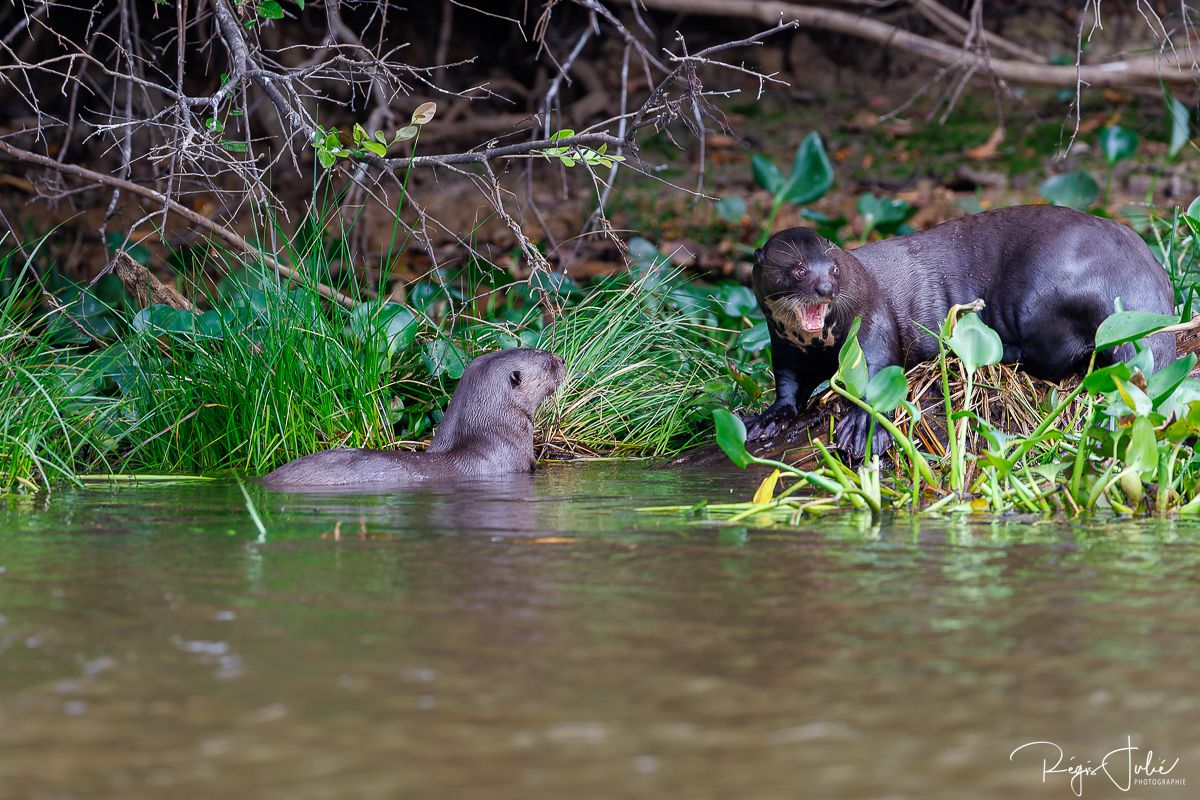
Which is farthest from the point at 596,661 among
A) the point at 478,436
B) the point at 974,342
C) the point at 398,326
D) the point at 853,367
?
the point at 398,326

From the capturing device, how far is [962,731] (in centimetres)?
154

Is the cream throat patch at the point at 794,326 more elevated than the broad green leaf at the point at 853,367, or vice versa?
the cream throat patch at the point at 794,326

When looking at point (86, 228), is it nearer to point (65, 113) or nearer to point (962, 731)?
point (65, 113)

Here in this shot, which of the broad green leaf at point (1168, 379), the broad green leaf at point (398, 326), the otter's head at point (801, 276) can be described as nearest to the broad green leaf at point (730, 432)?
the broad green leaf at point (1168, 379)

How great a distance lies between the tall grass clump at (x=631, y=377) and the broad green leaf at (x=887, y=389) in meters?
1.96

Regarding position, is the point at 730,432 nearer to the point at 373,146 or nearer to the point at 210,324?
the point at 373,146

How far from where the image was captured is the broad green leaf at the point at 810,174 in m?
6.68

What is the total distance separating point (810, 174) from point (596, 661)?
17.1ft

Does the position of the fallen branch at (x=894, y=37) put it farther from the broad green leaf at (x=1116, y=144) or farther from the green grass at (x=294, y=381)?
the green grass at (x=294, y=381)

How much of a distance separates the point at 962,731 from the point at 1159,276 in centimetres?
332

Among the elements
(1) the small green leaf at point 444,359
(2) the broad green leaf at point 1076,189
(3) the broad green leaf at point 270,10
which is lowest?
(1) the small green leaf at point 444,359

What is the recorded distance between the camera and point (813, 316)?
4.56 meters

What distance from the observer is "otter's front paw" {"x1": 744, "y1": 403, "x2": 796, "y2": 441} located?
4.73 metres

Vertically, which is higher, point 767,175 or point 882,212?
point 767,175
